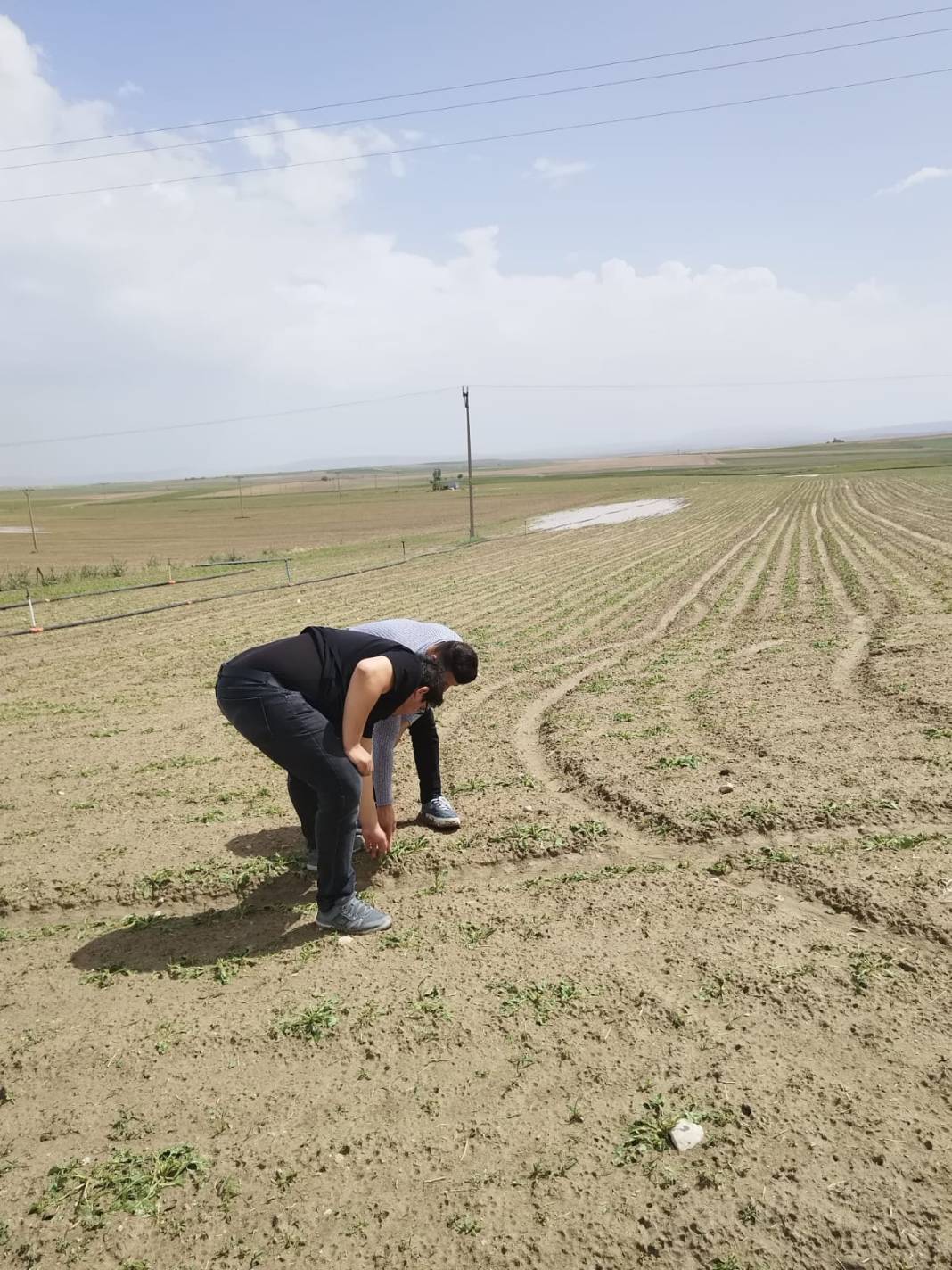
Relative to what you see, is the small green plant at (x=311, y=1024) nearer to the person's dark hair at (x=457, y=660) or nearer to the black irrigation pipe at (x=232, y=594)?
the person's dark hair at (x=457, y=660)

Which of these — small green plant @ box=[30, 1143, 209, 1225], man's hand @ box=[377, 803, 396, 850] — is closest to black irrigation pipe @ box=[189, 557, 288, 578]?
man's hand @ box=[377, 803, 396, 850]

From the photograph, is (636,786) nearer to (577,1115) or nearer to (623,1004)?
(623,1004)

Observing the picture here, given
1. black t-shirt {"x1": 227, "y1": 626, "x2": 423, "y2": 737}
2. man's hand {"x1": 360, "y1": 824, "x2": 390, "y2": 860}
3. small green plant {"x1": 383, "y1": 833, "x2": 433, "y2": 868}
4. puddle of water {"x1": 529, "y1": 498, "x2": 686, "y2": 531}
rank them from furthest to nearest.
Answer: puddle of water {"x1": 529, "y1": 498, "x2": 686, "y2": 531}, small green plant {"x1": 383, "y1": 833, "x2": 433, "y2": 868}, man's hand {"x1": 360, "y1": 824, "x2": 390, "y2": 860}, black t-shirt {"x1": 227, "y1": 626, "x2": 423, "y2": 737}

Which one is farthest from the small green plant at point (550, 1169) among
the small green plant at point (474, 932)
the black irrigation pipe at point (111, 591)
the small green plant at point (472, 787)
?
the black irrigation pipe at point (111, 591)

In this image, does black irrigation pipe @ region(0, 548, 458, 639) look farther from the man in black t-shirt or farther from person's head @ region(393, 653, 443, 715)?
person's head @ region(393, 653, 443, 715)

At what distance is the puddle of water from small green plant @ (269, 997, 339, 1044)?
30505mm

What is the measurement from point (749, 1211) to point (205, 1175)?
68.4 inches

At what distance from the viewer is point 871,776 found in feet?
17.8

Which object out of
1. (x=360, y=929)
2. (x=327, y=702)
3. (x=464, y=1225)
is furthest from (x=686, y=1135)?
(x=327, y=702)

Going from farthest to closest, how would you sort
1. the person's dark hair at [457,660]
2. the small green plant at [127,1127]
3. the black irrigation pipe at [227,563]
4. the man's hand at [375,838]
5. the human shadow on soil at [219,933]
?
the black irrigation pipe at [227,563] < the man's hand at [375,838] < the human shadow on soil at [219,933] < the person's dark hair at [457,660] < the small green plant at [127,1127]

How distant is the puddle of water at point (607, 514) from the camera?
36031 millimetres

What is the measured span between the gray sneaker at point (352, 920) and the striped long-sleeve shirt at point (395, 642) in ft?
1.88

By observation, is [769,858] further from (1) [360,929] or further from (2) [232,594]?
(2) [232,594]

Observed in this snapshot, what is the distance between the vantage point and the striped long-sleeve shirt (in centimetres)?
390
